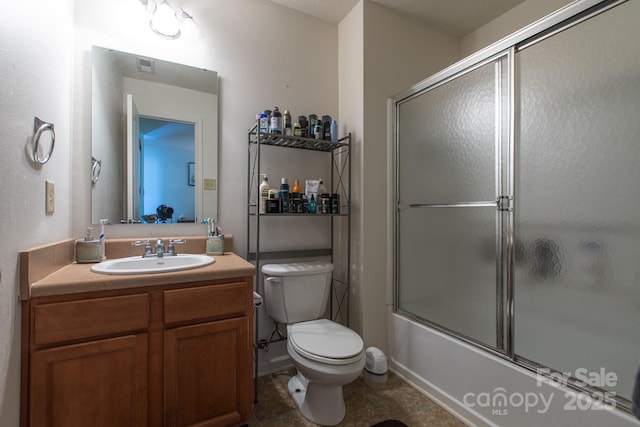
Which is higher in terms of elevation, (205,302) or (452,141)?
(452,141)

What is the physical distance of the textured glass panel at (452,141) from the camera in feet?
4.84

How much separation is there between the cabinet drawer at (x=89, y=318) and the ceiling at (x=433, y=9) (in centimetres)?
202

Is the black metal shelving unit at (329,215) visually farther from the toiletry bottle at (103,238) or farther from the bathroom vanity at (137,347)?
the toiletry bottle at (103,238)

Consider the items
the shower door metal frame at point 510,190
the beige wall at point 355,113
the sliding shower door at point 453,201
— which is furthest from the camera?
the beige wall at point 355,113

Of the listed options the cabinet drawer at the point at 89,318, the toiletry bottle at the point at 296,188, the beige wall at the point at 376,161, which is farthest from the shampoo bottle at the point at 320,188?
the cabinet drawer at the point at 89,318

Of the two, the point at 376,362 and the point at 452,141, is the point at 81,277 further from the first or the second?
the point at 452,141

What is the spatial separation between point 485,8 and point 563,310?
2051 mm

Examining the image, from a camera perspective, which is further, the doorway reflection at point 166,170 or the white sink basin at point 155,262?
the doorway reflection at point 166,170

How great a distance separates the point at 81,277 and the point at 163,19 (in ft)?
4.71

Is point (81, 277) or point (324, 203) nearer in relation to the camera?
point (81, 277)

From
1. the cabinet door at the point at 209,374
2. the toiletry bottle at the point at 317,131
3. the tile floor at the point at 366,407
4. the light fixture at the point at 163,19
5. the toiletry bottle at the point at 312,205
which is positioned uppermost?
the light fixture at the point at 163,19

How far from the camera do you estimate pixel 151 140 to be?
1632mm

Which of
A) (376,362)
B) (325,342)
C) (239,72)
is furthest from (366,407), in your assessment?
(239,72)

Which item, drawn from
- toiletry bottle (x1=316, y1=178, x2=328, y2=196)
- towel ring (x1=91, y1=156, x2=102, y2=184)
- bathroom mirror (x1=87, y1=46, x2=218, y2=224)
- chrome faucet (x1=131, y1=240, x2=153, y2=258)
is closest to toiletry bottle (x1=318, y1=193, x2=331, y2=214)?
toiletry bottle (x1=316, y1=178, x2=328, y2=196)
